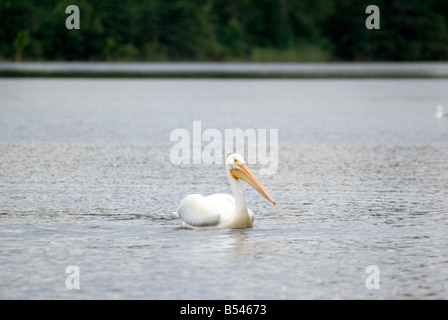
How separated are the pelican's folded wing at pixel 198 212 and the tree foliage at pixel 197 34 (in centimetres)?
6528

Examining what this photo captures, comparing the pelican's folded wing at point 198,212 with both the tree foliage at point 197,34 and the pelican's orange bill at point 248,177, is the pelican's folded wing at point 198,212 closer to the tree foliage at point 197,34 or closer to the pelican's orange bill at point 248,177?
the pelican's orange bill at point 248,177

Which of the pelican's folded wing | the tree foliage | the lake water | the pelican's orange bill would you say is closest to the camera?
the lake water

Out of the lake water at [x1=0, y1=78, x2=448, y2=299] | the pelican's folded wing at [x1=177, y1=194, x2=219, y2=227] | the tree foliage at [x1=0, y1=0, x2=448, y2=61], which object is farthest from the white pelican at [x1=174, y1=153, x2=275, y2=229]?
the tree foliage at [x1=0, y1=0, x2=448, y2=61]

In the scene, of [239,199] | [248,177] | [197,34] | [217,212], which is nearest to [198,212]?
[217,212]

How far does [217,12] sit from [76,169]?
238 feet

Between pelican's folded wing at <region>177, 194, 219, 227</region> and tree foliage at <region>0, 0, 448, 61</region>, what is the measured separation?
2570 inches

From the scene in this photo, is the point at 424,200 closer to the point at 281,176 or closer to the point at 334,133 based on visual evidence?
the point at 281,176

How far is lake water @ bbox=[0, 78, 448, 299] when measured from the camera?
8.59 meters

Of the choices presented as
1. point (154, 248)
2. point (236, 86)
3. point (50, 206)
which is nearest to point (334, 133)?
point (50, 206)

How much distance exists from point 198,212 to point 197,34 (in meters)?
70.7

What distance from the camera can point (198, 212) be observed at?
10.8 m

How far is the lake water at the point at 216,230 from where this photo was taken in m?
8.59

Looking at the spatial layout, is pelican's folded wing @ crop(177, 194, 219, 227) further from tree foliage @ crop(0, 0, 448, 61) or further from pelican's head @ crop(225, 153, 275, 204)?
tree foliage @ crop(0, 0, 448, 61)

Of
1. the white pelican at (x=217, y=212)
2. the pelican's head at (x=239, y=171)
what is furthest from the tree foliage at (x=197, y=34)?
the white pelican at (x=217, y=212)
